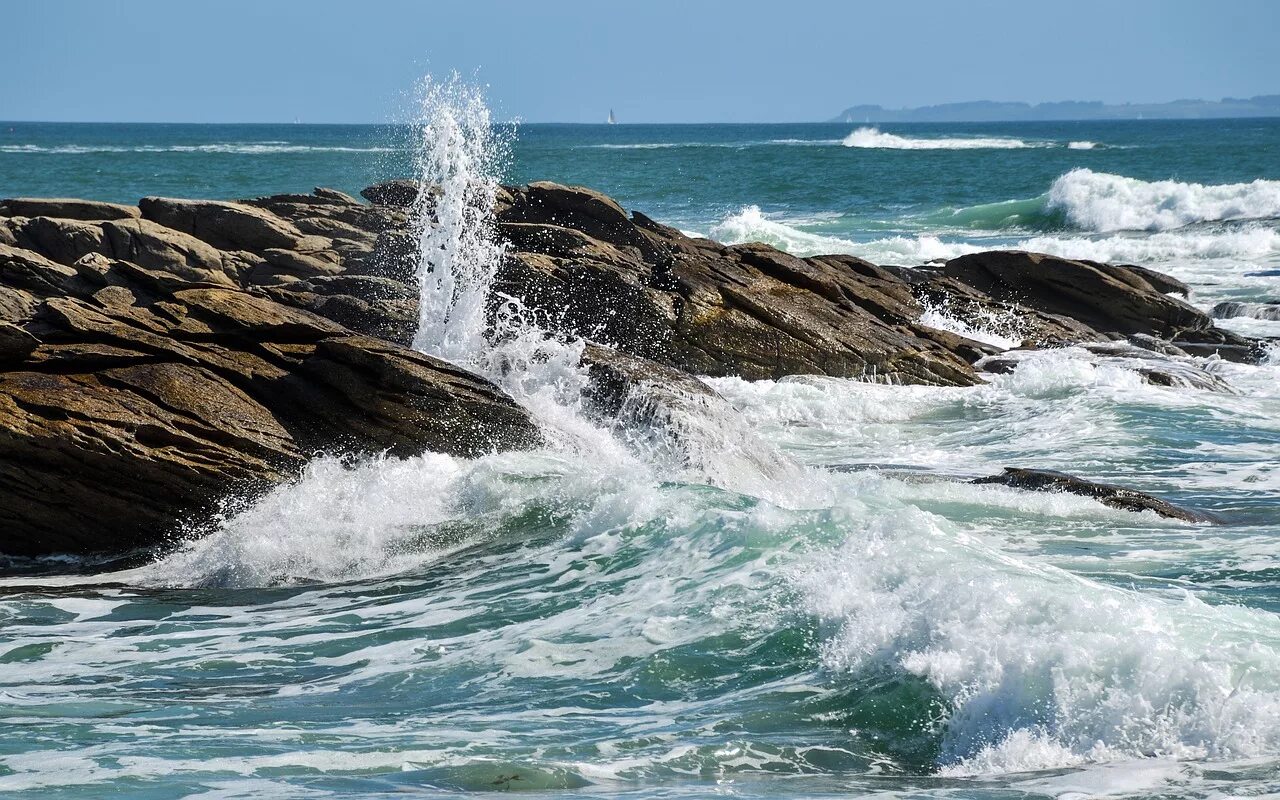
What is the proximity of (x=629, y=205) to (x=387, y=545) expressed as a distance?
3745cm

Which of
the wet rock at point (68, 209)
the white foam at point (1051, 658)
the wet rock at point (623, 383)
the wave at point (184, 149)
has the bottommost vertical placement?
the white foam at point (1051, 658)

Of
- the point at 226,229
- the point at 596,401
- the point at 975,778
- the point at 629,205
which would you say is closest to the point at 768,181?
the point at 629,205

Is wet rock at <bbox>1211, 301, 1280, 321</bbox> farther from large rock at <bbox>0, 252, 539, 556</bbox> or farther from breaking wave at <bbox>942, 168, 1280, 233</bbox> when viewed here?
breaking wave at <bbox>942, 168, 1280, 233</bbox>

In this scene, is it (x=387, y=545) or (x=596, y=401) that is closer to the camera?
(x=387, y=545)

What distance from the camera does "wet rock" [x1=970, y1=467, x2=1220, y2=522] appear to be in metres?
10.6

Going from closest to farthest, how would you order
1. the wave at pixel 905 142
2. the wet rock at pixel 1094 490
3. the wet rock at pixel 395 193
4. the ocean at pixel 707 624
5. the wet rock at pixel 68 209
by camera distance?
the ocean at pixel 707 624, the wet rock at pixel 1094 490, the wet rock at pixel 68 209, the wet rock at pixel 395 193, the wave at pixel 905 142

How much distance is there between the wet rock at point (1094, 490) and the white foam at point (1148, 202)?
29.9 meters

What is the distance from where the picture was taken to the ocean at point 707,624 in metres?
5.76

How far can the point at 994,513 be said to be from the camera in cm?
1066

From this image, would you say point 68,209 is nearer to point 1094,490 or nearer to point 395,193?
point 395,193

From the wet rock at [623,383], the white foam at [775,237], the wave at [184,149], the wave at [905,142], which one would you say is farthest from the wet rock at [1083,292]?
the wave at [905,142]

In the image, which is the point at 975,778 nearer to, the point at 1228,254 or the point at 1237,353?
the point at 1237,353

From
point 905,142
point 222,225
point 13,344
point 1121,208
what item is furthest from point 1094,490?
Answer: point 905,142

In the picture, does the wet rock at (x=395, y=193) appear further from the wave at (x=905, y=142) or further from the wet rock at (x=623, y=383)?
the wave at (x=905, y=142)
